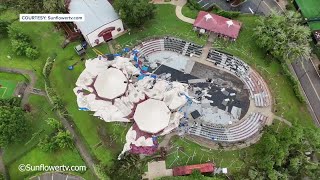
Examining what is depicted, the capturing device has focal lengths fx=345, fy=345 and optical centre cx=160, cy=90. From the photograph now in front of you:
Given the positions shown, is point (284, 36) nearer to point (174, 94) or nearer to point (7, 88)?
point (174, 94)

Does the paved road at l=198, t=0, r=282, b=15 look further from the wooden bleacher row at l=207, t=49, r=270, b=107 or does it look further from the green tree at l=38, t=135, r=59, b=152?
the green tree at l=38, t=135, r=59, b=152

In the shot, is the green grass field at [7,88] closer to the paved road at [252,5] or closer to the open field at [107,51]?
the open field at [107,51]

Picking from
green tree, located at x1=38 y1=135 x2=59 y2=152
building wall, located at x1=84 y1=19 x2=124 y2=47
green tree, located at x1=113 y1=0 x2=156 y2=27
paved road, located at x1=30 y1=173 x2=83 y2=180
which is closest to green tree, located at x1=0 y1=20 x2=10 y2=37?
building wall, located at x1=84 y1=19 x2=124 y2=47

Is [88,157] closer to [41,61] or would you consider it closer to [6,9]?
[41,61]

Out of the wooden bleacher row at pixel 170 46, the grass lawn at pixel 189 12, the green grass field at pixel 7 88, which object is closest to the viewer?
the green grass field at pixel 7 88

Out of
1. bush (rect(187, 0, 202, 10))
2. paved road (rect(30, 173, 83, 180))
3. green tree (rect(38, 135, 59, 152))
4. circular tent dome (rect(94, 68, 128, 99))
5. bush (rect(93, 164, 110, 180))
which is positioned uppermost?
bush (rect(187, 0, 202, 10))

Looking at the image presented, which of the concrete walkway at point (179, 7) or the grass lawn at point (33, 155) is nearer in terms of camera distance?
the grass lawn at point (33, 155)

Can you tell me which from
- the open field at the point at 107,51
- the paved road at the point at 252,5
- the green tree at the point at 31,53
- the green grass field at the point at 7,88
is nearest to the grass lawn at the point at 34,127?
the open field at the point at 107,51
